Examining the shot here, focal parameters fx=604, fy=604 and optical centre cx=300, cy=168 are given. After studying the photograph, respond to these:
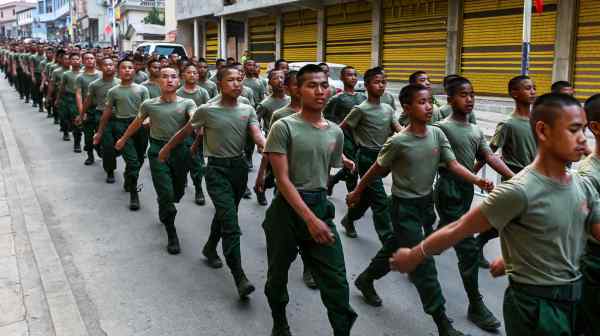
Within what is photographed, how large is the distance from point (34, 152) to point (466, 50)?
13.1m

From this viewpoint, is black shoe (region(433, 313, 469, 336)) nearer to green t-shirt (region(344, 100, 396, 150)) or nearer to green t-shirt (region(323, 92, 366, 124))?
green t-shirt (region(344, 100, 396, 150))

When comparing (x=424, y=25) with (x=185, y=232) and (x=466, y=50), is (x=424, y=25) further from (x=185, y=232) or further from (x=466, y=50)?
(x=185, y=232)

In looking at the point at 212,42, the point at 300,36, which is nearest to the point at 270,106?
the point at 300,36

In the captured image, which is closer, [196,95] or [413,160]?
[413,160]

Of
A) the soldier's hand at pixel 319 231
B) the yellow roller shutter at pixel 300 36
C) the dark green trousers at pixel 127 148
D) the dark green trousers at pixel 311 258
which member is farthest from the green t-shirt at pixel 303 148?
the yellow roller shutter at pixel 300 36

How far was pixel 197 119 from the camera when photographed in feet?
18.3

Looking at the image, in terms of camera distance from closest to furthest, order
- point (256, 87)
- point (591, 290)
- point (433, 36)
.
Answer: point (591, 290)
point (256, 87)
point (433, 36)

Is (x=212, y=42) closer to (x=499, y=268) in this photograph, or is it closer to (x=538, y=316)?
(x=499, y=268)

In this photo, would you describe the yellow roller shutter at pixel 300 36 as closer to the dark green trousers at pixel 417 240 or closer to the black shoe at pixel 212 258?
the black shoe at pixel 212 258

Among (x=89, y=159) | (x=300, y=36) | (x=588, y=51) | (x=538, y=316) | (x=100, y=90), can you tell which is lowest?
(x=89, y=159)

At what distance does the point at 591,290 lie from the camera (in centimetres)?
342

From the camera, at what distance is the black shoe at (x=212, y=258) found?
5.95m

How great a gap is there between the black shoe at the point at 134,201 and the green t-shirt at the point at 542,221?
6161mm

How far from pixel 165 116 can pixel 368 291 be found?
3.07m
